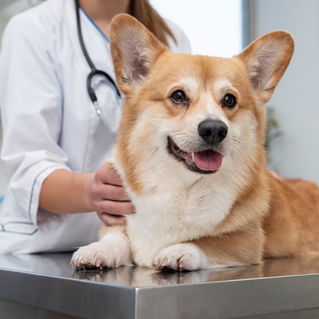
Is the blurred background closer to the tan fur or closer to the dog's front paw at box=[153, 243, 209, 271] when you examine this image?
the tan fur

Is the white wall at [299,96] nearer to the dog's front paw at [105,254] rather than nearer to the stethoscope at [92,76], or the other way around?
the stethoscope at [92,76]

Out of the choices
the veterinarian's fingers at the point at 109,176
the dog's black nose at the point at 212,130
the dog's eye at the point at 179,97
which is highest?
the dog's eye at the point at 179,97

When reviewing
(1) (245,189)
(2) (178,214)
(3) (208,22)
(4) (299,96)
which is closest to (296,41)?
(4) (299,96)

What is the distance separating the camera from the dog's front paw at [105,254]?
0.92 meters

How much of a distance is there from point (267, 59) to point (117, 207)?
0.52 m

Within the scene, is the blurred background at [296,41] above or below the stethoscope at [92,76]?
below

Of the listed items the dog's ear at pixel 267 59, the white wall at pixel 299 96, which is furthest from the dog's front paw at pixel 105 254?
the white wall at pixel 299 96

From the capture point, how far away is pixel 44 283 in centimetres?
83

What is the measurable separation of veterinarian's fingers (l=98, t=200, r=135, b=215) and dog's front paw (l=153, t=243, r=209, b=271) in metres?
0.18

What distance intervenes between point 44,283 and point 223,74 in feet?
1.93

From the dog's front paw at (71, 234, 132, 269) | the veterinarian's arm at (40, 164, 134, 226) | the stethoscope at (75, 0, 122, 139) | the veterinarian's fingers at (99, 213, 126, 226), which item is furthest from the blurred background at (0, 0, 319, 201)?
the dog's front paw at (71, 234, 132, 269)

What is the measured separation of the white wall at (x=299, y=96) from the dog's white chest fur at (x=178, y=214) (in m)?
2.89

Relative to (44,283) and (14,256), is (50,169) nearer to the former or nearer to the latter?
(14,256)

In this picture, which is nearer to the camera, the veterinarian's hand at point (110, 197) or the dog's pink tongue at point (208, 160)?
the dog's pink tongue at point (208, 160)
